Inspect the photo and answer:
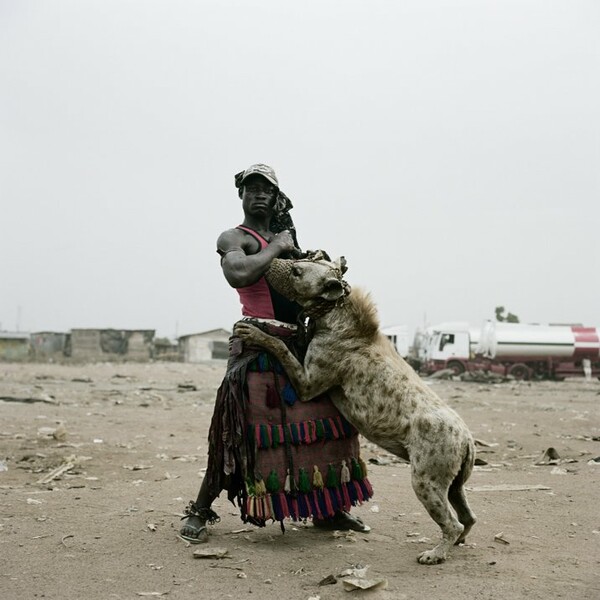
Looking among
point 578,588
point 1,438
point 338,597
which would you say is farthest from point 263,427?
point 1,438

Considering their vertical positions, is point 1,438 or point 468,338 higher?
point 468,338

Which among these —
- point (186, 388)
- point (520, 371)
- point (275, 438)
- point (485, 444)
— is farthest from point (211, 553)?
point (520, 371)

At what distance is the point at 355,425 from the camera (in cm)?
421

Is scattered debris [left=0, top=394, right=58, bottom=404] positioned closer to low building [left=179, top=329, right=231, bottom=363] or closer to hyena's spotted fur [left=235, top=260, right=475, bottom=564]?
hyena's spotted fur [left=235, top=260, right=475, bottom=564]

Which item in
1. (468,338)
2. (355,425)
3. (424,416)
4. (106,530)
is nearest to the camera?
(424,416)

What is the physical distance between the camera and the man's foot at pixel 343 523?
4566 millimetres

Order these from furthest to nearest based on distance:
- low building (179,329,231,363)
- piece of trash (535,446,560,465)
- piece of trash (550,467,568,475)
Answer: low building (179,329,231,363) → piece of trash (535,446,560,465) → piece of trash (550,467,568,475)

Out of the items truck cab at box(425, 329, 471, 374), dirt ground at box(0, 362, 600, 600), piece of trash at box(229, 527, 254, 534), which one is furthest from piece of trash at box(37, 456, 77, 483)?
truck cab at box(425, 329, 471, 374)

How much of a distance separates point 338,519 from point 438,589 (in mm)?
1231

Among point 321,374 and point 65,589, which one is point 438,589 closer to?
point 321,374

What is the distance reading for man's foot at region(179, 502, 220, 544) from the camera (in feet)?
14.0

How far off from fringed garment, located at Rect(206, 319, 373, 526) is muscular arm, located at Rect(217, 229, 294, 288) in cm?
40

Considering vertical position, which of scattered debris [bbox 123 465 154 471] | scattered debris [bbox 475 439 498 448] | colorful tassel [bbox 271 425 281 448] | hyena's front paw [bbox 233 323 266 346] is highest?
hyena's front paw [bbox 233 323 266 346]

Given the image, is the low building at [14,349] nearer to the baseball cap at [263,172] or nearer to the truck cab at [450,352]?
the truck cab at [450,352]
